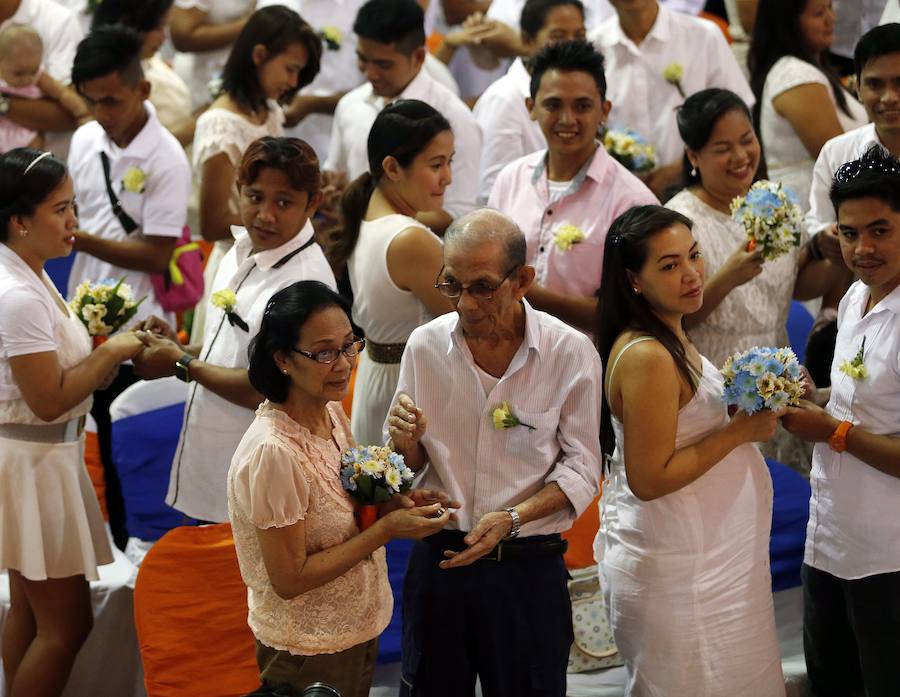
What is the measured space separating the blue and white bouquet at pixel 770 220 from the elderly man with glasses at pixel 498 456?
41.1 inches

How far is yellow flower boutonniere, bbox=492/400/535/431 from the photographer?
331 centimetres

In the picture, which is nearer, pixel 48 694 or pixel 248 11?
pixel 48 694

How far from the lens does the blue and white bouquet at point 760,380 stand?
134 inches

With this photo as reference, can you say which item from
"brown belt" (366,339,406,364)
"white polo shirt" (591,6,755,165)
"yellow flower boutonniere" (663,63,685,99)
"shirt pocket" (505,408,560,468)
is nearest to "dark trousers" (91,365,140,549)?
"brown belt" (366,339,406,364)

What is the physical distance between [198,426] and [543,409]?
1.31 metres

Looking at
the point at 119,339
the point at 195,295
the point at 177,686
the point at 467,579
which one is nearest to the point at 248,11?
the point at 195,295

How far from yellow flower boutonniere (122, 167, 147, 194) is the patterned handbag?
225 cm

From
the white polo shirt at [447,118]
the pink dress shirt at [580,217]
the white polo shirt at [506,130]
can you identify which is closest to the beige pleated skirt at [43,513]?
the pink dress shirt at [580,217]

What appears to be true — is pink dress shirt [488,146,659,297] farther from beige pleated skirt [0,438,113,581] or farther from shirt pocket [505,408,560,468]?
beige pleated skirt [0,438,113,581]

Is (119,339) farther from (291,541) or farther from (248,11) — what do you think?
(248,11)

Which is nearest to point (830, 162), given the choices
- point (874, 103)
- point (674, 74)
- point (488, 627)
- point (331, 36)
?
point (874, 103)

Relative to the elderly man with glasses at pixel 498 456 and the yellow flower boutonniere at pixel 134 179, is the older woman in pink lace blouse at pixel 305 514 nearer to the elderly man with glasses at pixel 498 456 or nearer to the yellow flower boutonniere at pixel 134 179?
the elderly man with glasses at pixel 498 456

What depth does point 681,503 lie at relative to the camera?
3506mm

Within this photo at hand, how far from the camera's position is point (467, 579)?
3.39 meters
